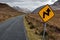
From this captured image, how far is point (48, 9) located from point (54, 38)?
688 centimetres

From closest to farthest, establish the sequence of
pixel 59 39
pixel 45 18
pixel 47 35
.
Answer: pixel 45 18 → pixel 59 39 → pixel 47 35

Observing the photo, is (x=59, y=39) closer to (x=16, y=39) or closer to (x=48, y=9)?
(x=16, y=39)

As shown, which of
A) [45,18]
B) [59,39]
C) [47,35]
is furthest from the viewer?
Answer: [47,35]

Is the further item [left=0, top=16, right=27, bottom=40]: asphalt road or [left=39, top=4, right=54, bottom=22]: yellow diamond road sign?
[left=0, top=16, right=27, bottom=40]: asphalt road

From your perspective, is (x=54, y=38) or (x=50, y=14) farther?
(x=54, y=38)

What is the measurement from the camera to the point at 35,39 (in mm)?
23203

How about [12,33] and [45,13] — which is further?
[12,33]

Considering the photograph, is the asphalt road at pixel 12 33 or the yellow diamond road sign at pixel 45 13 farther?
the asphalt road at pixel 12 33

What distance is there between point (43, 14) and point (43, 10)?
0.31 meters

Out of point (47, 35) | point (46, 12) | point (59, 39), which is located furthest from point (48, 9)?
point (47, 35)

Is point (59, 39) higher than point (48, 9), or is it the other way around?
point (48, 9)

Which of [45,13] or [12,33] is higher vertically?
[45,13]

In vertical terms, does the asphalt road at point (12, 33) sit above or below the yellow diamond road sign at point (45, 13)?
below

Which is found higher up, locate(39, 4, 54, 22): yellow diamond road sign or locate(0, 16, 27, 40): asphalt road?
locate(39, 4, 54, 22): yellow diamond road sign
